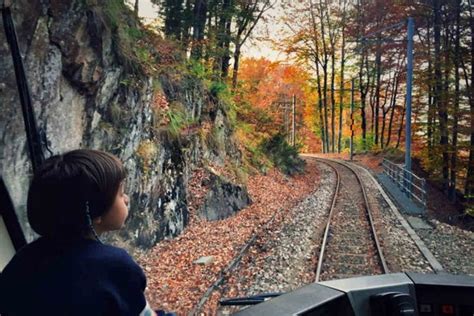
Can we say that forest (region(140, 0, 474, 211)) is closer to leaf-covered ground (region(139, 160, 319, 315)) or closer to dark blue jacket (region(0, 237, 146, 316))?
leaf-covered ground (region(139, 160, 319, 315))

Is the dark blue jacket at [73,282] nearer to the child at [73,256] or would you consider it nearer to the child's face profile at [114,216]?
the child at [73,256]

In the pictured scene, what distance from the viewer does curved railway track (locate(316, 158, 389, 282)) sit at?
8.10 m

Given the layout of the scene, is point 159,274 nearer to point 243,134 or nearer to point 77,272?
point 77,272

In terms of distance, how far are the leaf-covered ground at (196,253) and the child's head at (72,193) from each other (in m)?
4.89

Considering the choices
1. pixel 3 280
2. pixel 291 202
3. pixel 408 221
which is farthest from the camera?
pixel 291 202

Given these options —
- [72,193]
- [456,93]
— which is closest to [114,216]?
[72,193]

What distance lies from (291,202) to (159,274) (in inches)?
353

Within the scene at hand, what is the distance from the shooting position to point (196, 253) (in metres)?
8.91

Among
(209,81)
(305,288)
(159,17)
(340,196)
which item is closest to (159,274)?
(305,288)

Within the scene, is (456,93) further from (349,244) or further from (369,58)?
(369,58)

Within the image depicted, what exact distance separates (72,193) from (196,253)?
25.1 ft

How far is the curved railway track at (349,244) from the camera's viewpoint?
810cm

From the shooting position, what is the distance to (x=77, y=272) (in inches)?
57.6

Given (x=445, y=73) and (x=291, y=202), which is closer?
(x=291, y=202)
